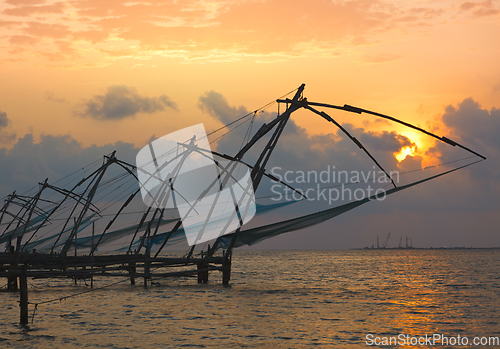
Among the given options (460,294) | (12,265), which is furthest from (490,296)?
(12,265)

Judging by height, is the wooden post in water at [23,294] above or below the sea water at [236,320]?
above

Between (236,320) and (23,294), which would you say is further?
(236,320)

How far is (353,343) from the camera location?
46.3 ft

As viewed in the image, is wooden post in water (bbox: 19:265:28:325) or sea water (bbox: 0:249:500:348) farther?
wooden post in water (bbox: 19:265:28:325)

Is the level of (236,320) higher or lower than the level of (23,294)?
lower

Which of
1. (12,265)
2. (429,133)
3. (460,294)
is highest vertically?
(429,133)

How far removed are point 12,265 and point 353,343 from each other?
1729 centimetres

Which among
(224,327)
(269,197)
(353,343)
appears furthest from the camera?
(269,197)

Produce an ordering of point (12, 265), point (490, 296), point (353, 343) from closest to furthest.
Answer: point (353, 343), point (12, 265), point (490, 296)

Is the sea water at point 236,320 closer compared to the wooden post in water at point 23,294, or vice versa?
the sea water at point 236,320

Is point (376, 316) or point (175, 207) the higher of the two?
point (175, 207)

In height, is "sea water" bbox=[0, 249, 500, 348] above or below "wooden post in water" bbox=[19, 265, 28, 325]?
below

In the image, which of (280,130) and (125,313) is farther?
(280,130)

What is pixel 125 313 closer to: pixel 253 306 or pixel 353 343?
pixel 253 306
